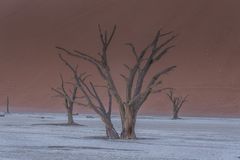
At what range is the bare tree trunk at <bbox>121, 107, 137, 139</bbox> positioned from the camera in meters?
19.6

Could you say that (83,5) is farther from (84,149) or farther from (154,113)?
(84,149)

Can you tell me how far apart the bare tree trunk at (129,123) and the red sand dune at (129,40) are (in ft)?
125

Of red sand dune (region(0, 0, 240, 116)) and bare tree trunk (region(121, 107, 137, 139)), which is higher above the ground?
red sand dune (region(0, 0, 240, 116))

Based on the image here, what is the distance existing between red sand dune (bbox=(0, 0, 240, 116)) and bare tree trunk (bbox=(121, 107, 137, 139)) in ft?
125

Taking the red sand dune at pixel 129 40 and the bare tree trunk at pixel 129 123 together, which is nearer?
the bare tree trunk at pixel 129 123

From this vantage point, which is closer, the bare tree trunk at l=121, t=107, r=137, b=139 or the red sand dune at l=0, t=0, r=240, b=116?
the bare tree trunk at l=121, t=107, r=137, b=139

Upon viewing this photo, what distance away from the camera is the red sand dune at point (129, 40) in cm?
6362

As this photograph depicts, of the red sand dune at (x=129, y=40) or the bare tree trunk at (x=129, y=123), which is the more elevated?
the red sand dune at (x=129, y=40)

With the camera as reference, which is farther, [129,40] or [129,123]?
[129,40]

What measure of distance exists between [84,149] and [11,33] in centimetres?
7155

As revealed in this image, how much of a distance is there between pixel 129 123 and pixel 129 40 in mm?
57224

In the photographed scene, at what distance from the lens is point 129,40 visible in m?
76.7

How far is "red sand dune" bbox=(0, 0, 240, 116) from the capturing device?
63.6 meters

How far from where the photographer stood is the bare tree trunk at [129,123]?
1958cm
